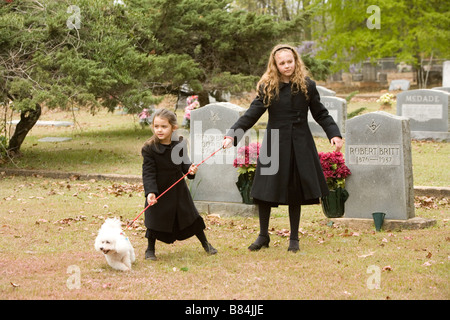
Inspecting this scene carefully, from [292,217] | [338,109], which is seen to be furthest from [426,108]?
[292,217]

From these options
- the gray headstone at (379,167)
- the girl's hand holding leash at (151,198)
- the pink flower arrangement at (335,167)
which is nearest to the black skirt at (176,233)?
the girl's hand holding leash at (151,198)

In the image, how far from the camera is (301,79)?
272 inches

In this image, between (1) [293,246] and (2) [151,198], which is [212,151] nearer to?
(1) [293,246]

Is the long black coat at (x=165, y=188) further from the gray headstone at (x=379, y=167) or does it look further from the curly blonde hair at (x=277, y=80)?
the gray headstone at (x=379, y=167)

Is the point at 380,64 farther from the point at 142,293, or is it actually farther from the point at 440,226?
the point at 142,293

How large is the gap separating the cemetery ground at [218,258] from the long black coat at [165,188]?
0.38m

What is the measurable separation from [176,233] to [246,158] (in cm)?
267

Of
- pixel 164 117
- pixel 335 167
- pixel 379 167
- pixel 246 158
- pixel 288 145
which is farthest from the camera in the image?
pixel 246 158

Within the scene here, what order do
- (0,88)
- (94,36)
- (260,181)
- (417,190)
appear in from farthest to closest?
(94,36)
(0,88)
(417,190)
(260,181)

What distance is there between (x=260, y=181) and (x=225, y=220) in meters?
2.25

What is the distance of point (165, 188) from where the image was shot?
268 inches

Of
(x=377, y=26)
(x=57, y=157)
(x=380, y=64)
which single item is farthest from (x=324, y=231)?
(x=380, y=64)

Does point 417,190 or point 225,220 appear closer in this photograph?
point 225,220

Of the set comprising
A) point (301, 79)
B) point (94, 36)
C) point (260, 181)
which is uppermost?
point (94, 36)
